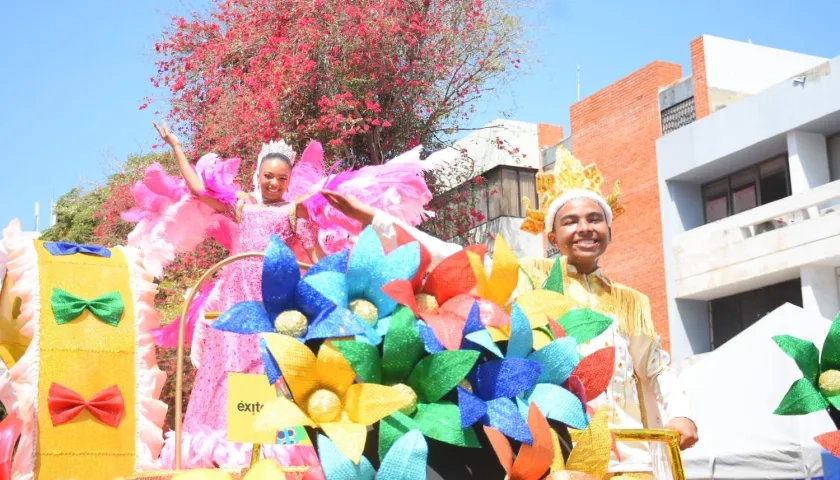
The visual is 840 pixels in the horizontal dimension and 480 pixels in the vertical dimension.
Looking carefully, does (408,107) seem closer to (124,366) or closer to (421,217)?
(421,217)

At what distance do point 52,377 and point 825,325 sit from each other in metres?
5.82

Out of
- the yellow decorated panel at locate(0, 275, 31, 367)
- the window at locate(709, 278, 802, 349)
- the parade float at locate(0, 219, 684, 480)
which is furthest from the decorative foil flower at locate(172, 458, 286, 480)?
the window at locate(709, 278, 802, 349)

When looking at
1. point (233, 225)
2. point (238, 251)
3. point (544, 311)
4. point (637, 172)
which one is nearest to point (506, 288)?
point (544, 311)

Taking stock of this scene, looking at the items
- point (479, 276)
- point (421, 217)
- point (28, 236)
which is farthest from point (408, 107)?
point (479, 276)

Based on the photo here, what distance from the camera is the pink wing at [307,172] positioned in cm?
494

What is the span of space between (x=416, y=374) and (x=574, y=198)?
6.32 ft

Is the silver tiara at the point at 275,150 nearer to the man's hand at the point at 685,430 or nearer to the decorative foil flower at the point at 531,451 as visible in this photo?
the man's hand at the point at 685,430

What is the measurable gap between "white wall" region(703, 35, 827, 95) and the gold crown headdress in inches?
541

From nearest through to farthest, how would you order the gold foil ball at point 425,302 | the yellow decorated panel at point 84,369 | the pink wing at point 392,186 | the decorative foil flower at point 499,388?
the decorative foil flower at point 499,388 → the gold foil ball at point 425,302 → the yellow decorated panel at point 84,369 → the pink wing at point 392,186

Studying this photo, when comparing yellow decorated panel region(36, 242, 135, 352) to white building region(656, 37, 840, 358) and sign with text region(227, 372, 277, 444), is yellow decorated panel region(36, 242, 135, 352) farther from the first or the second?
white building region(656, 37, 840, 358)

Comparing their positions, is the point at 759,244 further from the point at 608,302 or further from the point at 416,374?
the point at 416,374

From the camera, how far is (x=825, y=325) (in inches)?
277

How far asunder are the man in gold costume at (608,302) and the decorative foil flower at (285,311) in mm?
Answer: 1648

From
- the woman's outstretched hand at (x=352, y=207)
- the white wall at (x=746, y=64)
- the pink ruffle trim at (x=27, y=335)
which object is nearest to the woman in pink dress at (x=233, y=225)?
the pink ruffle trim at (x=27, y=335)
